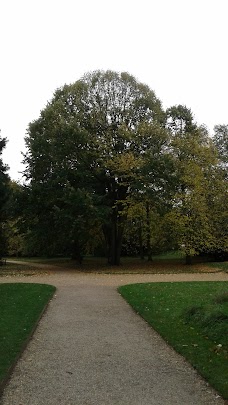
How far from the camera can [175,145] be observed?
102ft

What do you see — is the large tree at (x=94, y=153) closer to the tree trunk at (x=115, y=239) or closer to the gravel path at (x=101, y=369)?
the tree trunk at (x=115, y=239)

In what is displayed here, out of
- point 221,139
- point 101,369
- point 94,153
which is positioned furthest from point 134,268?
point 101,369

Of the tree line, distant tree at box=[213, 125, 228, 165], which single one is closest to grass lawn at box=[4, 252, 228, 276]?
the tree line

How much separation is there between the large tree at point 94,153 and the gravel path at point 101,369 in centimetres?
1668

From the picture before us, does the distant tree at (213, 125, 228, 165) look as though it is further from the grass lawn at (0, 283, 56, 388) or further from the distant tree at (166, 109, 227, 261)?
the grass lawn at (0, 283, 56, 388)

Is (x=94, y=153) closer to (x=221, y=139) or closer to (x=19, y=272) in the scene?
(x=19, y=272)

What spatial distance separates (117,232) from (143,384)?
88.7 feet

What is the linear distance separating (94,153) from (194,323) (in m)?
20.6

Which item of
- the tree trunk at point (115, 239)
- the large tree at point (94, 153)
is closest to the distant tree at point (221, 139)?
the large tree at point (94, 153)

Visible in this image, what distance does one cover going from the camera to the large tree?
92.1 feet

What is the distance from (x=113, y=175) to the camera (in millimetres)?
30297

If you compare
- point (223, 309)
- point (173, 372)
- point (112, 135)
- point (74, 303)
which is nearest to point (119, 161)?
point (112, 135)

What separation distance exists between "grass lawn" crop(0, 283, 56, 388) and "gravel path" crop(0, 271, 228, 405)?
0.20 metres

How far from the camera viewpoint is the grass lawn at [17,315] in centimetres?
723
